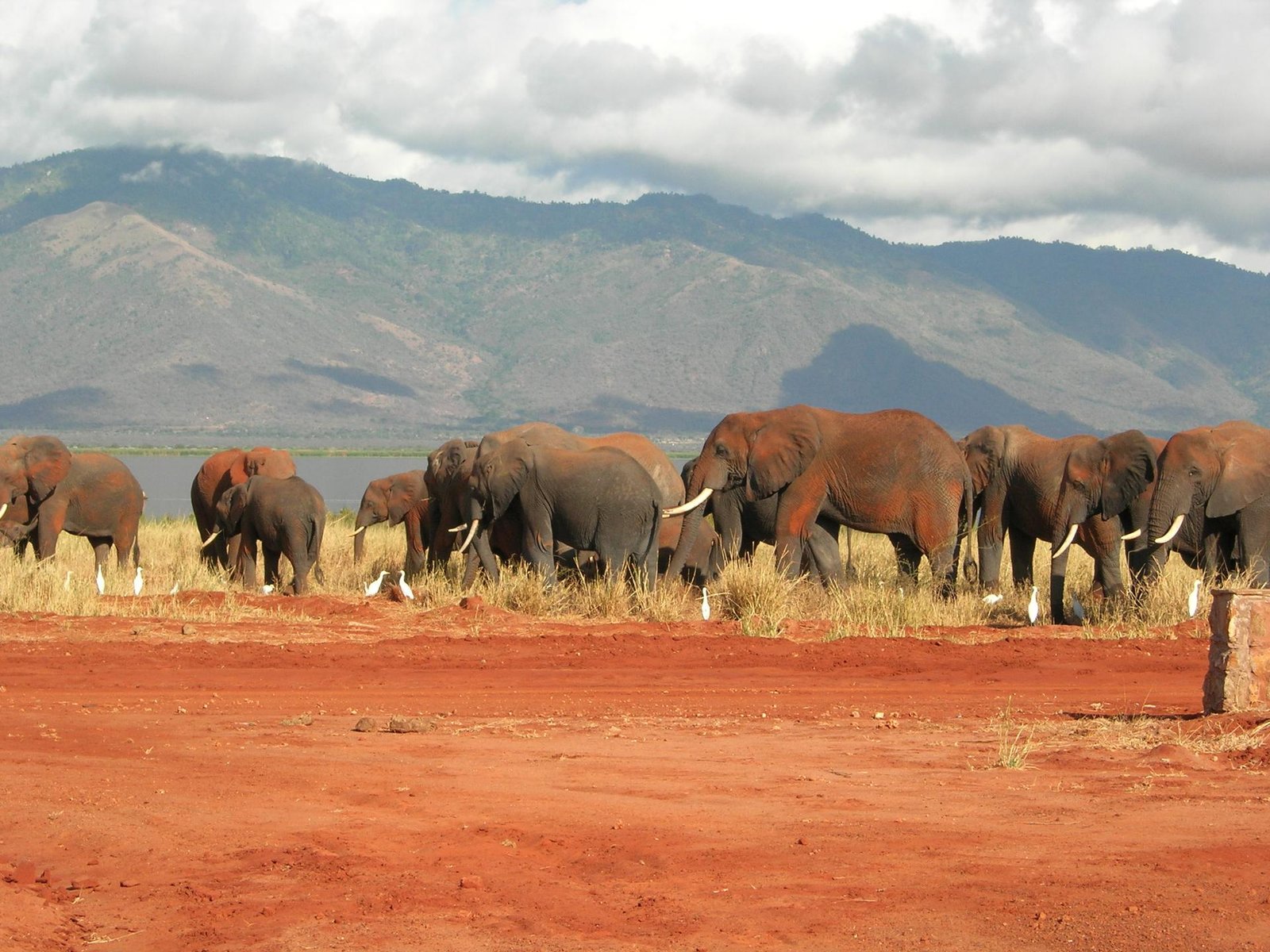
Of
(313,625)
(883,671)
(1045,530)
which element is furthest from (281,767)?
(1045,530)

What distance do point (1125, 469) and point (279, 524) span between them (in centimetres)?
993

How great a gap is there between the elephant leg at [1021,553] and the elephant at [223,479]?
1025cm

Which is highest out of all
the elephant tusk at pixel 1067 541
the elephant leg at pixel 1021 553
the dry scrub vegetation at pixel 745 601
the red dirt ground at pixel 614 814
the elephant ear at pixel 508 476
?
the elephant ear at pixel 508 476

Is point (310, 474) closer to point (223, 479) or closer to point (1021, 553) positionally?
point (223, 479)

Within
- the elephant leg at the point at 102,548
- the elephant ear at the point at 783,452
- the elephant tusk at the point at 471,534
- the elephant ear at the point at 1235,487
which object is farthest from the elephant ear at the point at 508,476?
the elephant leg at the point at 102,548

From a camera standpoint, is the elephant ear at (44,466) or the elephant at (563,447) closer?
the elephant at (563,447)

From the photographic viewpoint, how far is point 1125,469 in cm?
1894

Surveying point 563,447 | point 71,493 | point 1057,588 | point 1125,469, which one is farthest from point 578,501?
point 71,493

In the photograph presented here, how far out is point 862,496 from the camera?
1995cm

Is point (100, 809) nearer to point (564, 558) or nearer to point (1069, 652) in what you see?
point (1069, 652)

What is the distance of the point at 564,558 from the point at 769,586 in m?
4.49

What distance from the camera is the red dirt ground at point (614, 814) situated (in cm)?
705

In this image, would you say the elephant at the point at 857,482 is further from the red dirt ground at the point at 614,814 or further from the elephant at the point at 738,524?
the red dirt ground at the point at 614,814

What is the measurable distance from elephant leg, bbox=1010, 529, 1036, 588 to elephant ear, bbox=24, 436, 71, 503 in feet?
42.3
